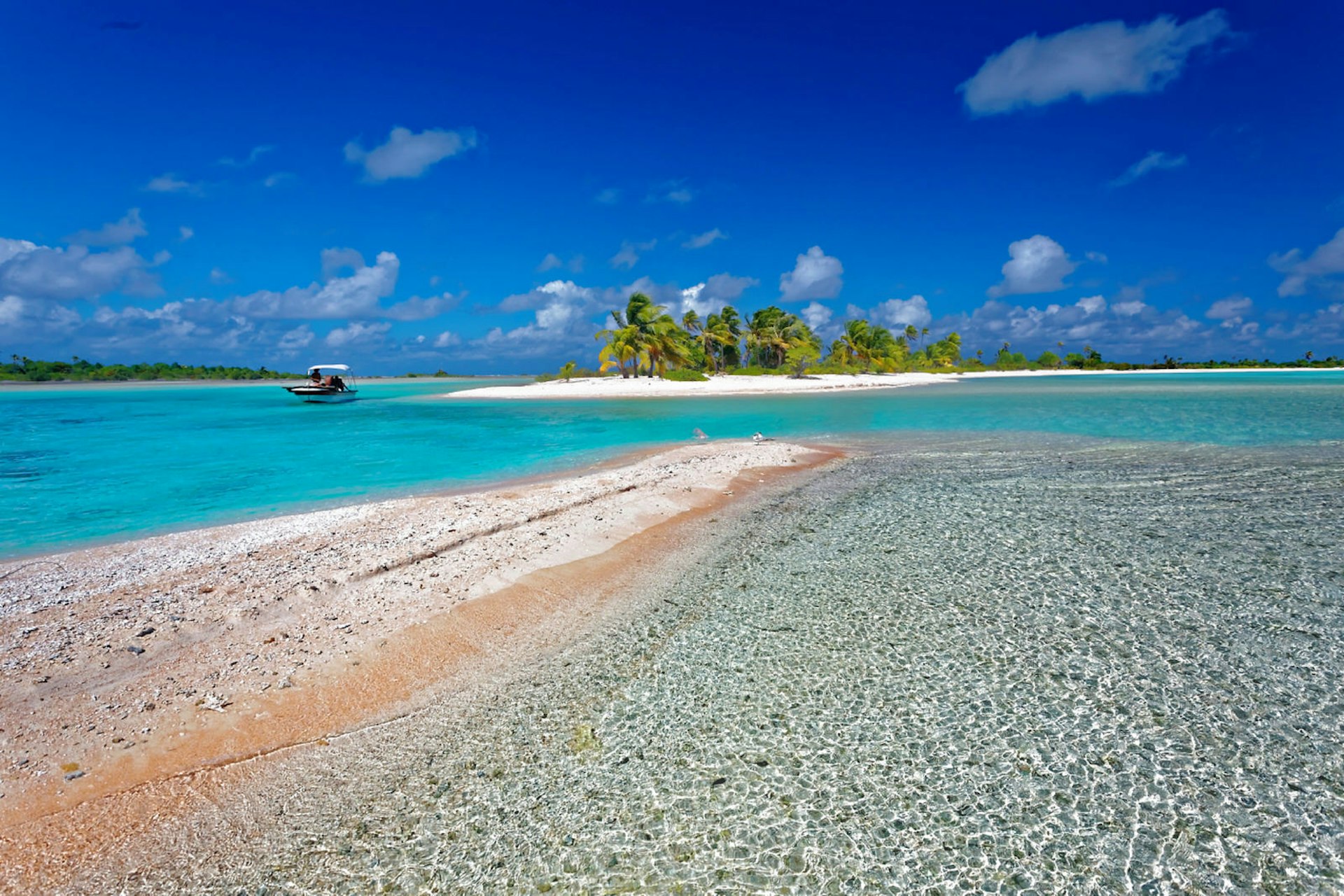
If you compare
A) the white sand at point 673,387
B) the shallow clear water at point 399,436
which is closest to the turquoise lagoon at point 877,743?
the shallow clear water at point 399,436

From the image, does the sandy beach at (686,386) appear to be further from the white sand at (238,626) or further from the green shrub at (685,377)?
the white sand at (238,626)

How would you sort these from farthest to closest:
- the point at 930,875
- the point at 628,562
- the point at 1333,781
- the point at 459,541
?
the point at 459,541
the point at 628,562
the point at 1333,781
the point at 930,875

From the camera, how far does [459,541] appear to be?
10.3m

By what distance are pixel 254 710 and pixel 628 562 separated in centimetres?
519

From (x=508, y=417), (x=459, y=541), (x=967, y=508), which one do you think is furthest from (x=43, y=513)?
(x=508, y=417)

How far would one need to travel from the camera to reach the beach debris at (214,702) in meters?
5.44

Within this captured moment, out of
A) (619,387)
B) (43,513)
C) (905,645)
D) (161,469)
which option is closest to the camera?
(905,645)

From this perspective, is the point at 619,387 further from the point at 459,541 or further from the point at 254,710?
the point at 254,710

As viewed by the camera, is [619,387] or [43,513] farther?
[619,387]

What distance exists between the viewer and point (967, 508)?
12.3 meters

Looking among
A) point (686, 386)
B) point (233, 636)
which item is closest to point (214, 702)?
point (233, 636)

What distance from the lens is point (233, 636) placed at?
6.82m

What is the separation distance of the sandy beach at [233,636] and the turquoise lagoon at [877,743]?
2.23 feet

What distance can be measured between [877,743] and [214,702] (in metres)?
5.84
